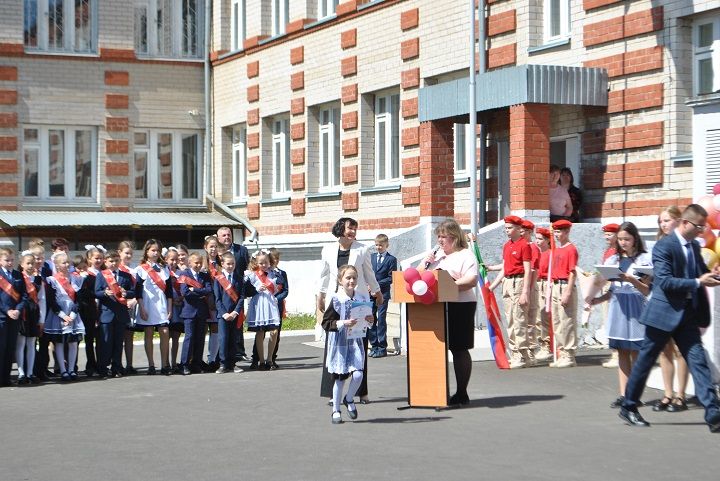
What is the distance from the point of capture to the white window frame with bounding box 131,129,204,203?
35250mm

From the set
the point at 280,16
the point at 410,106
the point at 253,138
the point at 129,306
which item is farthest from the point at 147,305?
the point at 280,16

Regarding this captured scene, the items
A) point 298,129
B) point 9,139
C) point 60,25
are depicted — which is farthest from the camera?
point 60,25

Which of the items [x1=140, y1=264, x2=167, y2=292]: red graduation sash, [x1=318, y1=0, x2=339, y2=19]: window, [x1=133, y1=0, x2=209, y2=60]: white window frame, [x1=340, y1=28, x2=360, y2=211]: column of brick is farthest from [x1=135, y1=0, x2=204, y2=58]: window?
[x1=140, y1=264, x2=167, y2=292]: red graduation sash

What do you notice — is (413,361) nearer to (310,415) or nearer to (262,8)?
(310,415)

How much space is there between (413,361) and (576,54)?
998 cm

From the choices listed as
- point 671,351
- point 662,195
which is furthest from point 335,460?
point 662,195

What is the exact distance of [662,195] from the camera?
20.5 metres

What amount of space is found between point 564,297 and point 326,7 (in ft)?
49.9

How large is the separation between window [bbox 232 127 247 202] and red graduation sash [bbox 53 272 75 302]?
56.7 feet

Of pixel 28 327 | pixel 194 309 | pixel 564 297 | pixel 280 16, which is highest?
pixel 280 16

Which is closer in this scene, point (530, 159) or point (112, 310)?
point (112, 310)

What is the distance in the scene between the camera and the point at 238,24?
3494 centimetres

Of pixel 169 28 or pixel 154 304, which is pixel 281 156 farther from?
pixel 154 304

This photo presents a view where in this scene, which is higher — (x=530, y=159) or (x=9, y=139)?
(x=9, y=139)
